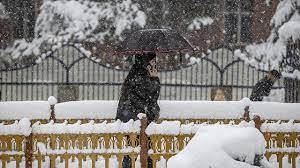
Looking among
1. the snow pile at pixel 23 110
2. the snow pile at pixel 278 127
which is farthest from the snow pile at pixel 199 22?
the snow pile at pixel 278 127

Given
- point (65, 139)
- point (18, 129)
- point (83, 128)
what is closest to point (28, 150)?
point (18, 129)

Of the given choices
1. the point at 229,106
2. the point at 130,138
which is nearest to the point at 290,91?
the point at 229,106

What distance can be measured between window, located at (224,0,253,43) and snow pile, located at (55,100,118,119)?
1179 cm

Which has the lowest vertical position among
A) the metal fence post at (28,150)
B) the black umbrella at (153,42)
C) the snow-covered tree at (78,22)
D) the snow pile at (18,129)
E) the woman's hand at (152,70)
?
the metal fence post at (28,150)

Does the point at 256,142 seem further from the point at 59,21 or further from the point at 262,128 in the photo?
the point at 59,21

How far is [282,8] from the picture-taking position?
1535 cm

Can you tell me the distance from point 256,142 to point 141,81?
Answer: 3406 millimetres

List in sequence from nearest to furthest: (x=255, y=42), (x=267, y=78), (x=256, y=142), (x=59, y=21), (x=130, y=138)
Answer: (x=256, y=142)
(x=130, y=138)
(x=267, y=78)
(x=59, y=21)
(x=255, y=42)

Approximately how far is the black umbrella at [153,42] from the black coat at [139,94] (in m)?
0.77

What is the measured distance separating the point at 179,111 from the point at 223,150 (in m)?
4.89

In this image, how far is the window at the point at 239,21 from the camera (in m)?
20.2

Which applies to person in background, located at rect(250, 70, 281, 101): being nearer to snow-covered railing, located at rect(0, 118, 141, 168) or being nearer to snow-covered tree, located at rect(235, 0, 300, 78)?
snow-covered tree, located at rect(235, 0, 300, 78)

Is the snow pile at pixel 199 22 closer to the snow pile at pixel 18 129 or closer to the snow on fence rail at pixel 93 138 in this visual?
the snow on fence rail at pixel 93 138

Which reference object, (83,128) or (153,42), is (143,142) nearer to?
(83,128)
